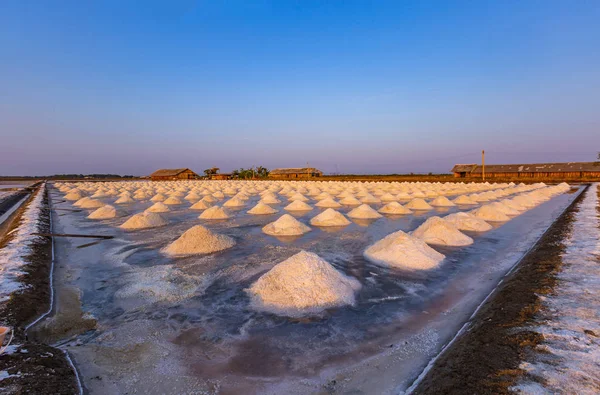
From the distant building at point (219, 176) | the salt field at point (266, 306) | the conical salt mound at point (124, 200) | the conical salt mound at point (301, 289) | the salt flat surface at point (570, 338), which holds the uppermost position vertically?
the distant building at point (219, 176)

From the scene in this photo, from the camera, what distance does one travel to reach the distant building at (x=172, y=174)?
51.3 meters

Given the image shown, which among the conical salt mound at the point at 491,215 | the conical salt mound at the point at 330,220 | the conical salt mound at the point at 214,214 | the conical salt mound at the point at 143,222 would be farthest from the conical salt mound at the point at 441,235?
the conical salt mound at the point at 143,222

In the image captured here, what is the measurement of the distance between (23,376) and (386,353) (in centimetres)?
319

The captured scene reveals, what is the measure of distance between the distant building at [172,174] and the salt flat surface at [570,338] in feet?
174

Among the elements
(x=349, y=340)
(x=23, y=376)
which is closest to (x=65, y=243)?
(x=23, y=376)

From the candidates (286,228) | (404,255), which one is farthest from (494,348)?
(286,228)

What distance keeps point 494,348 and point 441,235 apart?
5506mm

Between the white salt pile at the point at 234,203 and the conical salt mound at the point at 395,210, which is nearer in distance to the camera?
the conical salt mound at the point at 395,210

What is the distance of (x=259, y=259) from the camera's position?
265 inches

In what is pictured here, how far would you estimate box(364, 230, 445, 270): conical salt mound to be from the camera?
5.86m

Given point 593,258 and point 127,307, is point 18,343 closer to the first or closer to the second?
point 127,307

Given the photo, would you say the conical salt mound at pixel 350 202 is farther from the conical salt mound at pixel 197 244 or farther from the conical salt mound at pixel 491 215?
the conical salt mound at pixel 197 244

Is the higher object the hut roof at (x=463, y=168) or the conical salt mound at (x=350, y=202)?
the hut roof at (x=463, y=168)

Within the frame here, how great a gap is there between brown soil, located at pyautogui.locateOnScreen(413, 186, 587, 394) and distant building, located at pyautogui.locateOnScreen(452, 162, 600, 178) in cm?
3794
